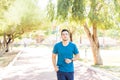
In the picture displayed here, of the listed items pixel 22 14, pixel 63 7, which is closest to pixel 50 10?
pixel 63 7

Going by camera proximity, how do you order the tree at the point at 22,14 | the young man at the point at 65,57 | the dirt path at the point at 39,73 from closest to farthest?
the young man at the point at 65,57
the dirt path at the point at 39,73
the tree at the point at 22,14

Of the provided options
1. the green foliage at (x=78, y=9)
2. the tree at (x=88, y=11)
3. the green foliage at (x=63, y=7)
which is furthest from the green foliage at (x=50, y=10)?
the green foliage at (x=78, y=9)

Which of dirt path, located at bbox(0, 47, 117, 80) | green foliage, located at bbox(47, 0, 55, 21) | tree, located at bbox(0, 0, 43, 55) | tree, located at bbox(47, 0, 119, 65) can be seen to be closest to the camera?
dirt path, located at bbox(0, 47, 117, 80)

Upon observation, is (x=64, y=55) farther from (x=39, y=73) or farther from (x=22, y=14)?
(x=22, y=14)

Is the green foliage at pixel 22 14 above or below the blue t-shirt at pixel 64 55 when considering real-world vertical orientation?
above

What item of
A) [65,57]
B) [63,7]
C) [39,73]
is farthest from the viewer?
[63,7]

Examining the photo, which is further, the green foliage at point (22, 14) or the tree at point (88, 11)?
the green foliage at point (22, 14)

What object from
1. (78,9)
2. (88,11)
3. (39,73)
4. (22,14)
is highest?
(22,14)

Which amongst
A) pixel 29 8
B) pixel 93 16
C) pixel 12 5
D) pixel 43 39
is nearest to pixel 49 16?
pixel 93 16

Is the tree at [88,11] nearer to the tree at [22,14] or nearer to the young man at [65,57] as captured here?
the tree at [22,14]

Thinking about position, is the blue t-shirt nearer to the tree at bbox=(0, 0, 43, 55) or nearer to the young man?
the young man

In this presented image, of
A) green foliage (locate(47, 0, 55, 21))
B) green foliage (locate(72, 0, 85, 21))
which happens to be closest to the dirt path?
green foliage (locate(72, 0, 85, 21))

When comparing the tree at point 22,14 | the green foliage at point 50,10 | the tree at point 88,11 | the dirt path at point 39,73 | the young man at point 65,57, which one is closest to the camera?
the young man at point 65,57

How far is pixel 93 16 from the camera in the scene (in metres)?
16.0
